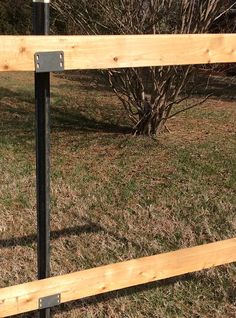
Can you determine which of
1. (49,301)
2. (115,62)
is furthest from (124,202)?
(115,62)

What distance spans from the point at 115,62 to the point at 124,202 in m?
2.71

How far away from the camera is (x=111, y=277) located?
2.58m

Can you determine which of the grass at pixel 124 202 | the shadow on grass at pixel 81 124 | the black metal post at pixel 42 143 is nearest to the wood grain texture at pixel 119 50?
the black metal post at pixel 42 143

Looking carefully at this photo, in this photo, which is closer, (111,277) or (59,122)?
(111,277)

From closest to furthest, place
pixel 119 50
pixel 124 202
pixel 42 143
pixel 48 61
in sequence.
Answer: pixel 48 61
pixel 119 50
pixel 42 143
pixel 124 202

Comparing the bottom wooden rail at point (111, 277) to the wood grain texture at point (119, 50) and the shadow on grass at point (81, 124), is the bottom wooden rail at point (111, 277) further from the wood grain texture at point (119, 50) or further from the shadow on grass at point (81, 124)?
the shadow on grass at point (81, 124)

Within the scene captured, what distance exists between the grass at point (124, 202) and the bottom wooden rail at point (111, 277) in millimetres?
551

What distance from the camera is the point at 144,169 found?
5.85m

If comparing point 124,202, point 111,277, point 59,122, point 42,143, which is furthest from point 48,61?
point 59,122

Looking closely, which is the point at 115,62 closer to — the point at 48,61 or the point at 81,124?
the point at 48,61

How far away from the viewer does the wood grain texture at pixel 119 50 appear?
2033 mm

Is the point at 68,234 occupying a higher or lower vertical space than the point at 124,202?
higher

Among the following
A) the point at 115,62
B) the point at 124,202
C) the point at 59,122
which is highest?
the point at 115,62

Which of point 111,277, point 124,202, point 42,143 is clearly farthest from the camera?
point 124,202
